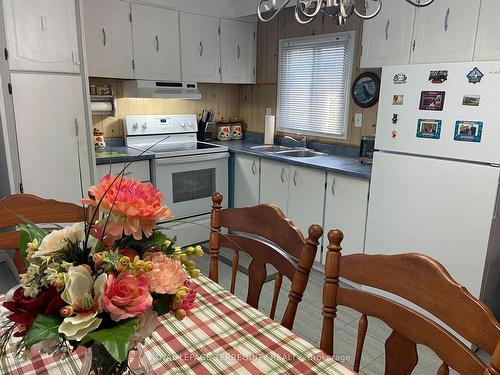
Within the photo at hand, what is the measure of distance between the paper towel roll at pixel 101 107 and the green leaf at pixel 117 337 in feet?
9.92

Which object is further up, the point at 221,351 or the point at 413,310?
the point at 413,310

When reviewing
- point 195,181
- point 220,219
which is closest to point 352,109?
point 195,181

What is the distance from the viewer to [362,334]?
3.44ft

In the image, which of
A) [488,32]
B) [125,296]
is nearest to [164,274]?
[125,296]

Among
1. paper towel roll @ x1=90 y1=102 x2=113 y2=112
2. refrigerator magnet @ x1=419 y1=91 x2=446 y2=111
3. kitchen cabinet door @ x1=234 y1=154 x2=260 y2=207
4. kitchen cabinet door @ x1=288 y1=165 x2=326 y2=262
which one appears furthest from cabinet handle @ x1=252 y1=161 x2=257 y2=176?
refrigerator magnet @ x1=419 y1=91 x2=446 y2=111

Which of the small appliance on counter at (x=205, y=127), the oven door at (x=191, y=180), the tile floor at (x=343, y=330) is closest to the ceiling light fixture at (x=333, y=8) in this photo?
the tile floor at (x=343, y=330)

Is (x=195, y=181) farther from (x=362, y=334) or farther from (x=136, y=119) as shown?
(x=362, y=334)

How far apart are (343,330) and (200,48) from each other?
271 cm

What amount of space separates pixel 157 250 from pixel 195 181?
2.88 metres

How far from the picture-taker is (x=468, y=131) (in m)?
2.05

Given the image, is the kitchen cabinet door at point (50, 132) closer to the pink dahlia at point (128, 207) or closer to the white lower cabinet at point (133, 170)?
the white lower cabinet at point (133, 170)

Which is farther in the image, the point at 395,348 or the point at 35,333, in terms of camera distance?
the point at 395,348

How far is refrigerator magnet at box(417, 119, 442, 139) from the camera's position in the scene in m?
2.17

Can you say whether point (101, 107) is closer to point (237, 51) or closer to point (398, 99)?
point (237, 51)
